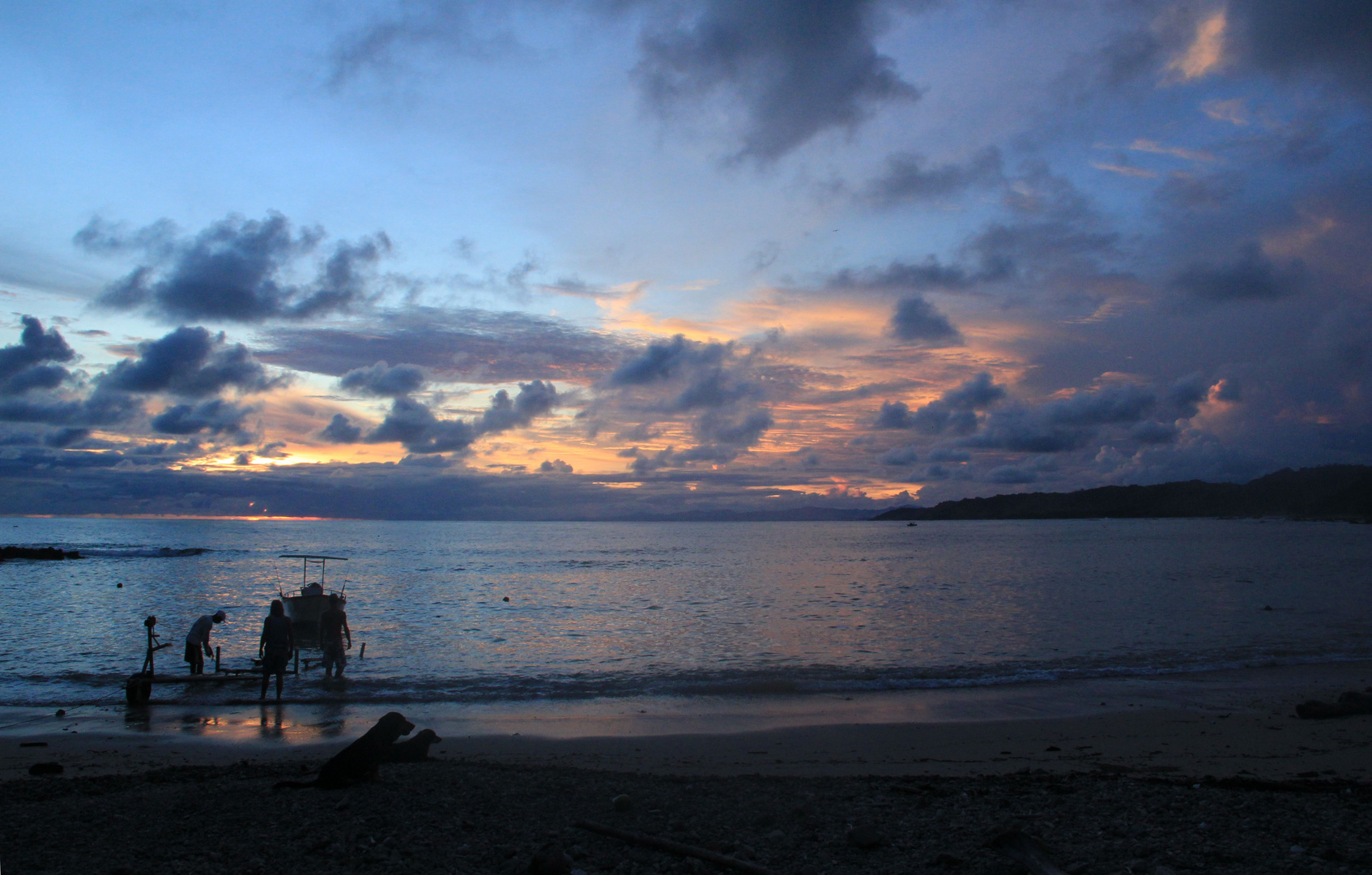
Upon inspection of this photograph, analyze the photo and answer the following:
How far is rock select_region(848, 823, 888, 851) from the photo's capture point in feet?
22.0

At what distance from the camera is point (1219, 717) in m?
12.9

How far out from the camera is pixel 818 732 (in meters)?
12.4

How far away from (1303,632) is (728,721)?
22059 mm

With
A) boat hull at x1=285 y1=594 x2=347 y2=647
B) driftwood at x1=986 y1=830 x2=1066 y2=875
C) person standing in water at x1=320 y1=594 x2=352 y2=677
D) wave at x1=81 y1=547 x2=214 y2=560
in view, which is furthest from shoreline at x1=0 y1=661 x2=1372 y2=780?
wave at x1=81 y1=547 x2=214 y2=560

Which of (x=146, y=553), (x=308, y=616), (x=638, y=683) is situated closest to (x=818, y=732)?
(x=638, y=683)

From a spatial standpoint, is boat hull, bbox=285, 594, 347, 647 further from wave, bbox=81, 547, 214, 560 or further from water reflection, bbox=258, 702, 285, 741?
wave, bbox=81, 547, 214, 560

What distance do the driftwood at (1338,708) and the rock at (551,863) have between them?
44.4 ft

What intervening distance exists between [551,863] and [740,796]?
2.86 meters

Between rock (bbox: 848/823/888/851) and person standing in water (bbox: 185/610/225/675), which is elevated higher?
rock (bbox: 848/823/888/851)

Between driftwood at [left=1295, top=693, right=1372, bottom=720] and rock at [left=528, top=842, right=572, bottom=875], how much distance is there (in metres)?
13.5

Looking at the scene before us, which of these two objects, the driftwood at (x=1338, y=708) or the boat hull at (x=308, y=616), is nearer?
the driftwood at (x=1338, y=708)

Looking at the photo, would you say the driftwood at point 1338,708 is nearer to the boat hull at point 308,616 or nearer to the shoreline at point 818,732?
the shoreline at point 818,732

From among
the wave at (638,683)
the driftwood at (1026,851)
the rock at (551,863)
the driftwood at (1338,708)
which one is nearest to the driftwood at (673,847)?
the rock at (551,863)

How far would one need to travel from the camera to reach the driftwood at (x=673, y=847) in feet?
20.0
